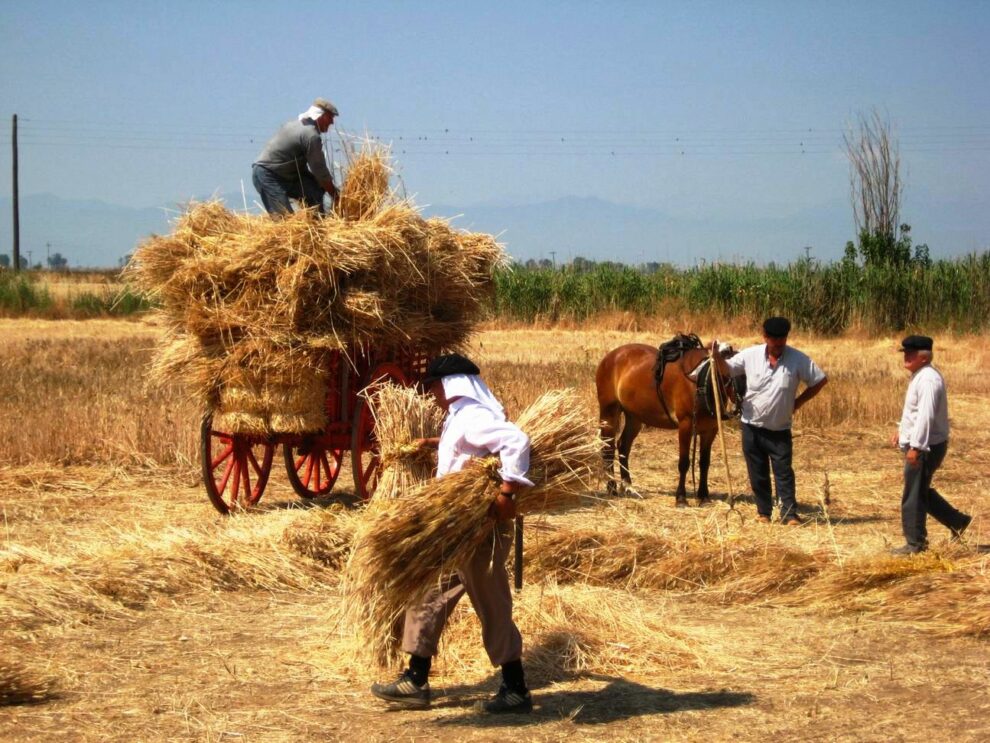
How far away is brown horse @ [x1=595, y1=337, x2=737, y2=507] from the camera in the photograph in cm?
1091

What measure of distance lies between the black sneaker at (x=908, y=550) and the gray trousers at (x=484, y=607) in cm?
388

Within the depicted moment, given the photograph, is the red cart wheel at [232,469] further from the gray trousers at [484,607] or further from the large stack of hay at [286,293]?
the gray trousers at [484,607]

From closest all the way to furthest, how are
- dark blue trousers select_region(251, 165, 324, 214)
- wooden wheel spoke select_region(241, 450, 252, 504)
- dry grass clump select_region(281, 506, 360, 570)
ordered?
dry grass clump select_region(281, 506, 360, 570) < dark blue trousers select_region(251, 165, 324, 214) < wooden wheel spoke select_region(241, 450, 252, 504)

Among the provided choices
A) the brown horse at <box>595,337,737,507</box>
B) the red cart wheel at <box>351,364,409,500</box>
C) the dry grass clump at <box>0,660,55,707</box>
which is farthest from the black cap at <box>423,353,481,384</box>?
the brown horse at <box>595,337,737,507</box>

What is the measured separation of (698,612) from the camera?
744 centimetres

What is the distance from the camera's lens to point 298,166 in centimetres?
969

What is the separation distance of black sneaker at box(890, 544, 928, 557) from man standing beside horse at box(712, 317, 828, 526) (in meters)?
1.31

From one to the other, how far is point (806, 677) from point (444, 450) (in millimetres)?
2162

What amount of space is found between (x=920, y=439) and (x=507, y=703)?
4141 mm

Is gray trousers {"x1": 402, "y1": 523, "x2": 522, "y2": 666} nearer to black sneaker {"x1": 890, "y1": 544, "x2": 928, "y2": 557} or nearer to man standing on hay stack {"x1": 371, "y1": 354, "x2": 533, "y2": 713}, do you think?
man standing on hay stack {"x1": 371, "y1": 354, "x2": 533, "y2": 713}

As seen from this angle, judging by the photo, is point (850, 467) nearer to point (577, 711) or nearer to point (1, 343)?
point (577, 711)

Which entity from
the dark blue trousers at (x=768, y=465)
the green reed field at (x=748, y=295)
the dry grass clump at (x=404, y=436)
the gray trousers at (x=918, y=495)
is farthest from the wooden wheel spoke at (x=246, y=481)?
the green reed field at (x=748, y=295)

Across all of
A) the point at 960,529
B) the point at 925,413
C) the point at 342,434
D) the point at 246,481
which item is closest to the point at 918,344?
the point at 925,413

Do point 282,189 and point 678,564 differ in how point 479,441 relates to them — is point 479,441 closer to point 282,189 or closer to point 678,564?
point 678,564
